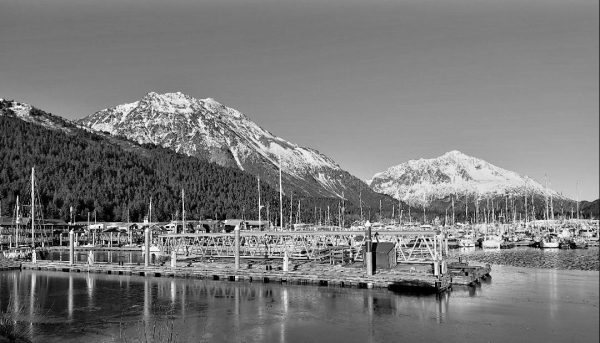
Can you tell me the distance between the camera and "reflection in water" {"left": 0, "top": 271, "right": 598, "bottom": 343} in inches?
1157

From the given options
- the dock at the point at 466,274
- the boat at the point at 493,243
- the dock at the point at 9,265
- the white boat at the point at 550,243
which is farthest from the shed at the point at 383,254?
the white boat at the point at 550,243

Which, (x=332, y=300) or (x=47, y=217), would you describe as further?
(x=47, y=217)

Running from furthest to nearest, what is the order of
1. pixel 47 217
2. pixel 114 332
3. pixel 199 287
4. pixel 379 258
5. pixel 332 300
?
pixel 47 217
pixel 379 258
pixel 199 287
pixel 332 300
pixel 114 332

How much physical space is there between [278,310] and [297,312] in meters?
1.59

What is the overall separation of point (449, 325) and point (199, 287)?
82.0ft

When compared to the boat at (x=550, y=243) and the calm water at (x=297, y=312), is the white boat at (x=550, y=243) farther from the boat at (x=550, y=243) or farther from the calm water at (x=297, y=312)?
the calm water at (x=297, y=312)

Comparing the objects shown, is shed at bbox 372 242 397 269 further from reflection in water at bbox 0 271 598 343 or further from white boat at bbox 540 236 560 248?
white boat at bbox 540 236 560 248

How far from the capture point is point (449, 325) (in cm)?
3111

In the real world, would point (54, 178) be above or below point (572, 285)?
above

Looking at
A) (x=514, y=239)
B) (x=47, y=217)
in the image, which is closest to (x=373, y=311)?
(x=514, y=239)

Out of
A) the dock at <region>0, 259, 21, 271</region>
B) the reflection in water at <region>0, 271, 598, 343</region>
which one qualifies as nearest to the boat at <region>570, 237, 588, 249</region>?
the reflection in water at <region>0, 271, 598, 343</region>

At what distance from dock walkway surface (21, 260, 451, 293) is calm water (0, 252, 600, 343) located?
1.68 m

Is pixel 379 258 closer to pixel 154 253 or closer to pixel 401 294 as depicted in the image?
pixel 401 294

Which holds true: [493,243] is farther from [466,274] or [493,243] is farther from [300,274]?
[300,274]
